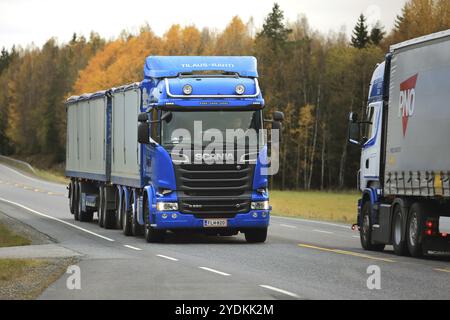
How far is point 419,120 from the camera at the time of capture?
21047 millimetres

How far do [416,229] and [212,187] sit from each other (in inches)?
210

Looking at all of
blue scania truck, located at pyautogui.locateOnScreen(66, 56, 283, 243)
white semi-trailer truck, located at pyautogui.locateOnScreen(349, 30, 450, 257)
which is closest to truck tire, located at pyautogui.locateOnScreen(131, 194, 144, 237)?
blue scania truck, located at pyautogui.locateOnScreen(66, 56, 283, 243)

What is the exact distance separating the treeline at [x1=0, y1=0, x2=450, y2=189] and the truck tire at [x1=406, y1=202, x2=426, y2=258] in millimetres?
57769

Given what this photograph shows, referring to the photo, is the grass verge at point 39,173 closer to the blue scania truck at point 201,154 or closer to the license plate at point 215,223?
the blue scania truck at point 201,154

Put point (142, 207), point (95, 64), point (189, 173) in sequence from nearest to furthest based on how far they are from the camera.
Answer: point (189, 173) < point (142, 207) < point (95, 64)

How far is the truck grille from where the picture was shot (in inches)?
967

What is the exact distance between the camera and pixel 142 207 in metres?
26.2

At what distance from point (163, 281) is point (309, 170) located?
87715 mm

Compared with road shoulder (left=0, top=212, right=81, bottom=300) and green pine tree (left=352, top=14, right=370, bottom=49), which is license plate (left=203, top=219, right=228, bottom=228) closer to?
road shoulder (left=0, top=212, right=81, bottom=300)

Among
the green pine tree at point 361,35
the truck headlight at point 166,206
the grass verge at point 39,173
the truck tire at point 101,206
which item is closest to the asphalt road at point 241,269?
the truck headlight at point 166,206

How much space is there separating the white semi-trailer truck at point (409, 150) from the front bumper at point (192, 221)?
7.53 feet

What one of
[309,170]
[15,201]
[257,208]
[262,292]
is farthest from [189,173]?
[309,170]

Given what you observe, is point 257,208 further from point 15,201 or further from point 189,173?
point 15,201

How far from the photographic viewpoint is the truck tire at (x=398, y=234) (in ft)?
71.0
